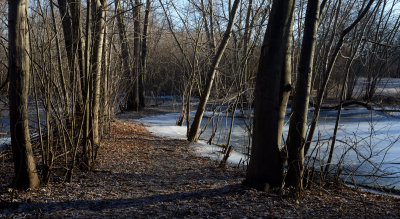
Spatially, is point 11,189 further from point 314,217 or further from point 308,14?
point 308,14

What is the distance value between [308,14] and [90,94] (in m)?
3.26

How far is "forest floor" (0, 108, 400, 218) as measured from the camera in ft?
11.9

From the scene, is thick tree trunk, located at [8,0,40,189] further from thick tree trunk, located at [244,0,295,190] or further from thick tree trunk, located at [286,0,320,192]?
thick tree trunk, located at [286,0,320,192]

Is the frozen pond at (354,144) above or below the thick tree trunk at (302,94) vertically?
below

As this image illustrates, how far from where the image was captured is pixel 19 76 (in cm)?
383

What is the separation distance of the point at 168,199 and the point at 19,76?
7.27 feet

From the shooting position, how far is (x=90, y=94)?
16.8 ft

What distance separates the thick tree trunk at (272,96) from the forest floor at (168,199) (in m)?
0.27

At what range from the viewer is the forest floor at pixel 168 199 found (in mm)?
3619

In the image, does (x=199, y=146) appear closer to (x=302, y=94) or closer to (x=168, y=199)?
(x=168, y=199)

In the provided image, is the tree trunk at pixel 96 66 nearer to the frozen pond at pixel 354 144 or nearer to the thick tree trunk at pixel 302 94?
the frozen pond at pixel 354 144

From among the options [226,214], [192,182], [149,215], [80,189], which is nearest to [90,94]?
[80,189]

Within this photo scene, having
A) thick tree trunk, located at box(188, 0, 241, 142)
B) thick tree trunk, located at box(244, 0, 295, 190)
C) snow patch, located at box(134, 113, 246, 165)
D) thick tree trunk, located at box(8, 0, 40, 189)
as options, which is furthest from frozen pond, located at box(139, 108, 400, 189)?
thick tree trunk, located at box(8, 0, 40, 189)

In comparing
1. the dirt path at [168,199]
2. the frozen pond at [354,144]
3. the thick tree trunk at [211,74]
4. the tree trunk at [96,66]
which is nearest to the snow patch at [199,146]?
the frozen pond at [354,144]
